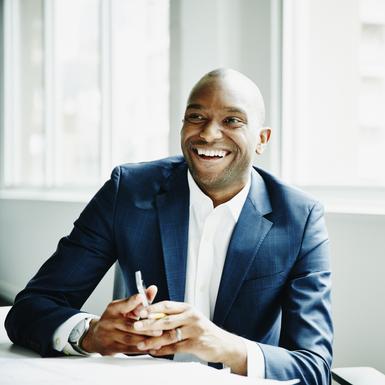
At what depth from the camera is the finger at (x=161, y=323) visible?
1.30 m

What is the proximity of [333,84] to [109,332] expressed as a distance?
1.73m

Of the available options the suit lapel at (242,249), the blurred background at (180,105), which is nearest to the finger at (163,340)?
the suit lapel at (242,249)

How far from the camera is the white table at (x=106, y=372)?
1111mm

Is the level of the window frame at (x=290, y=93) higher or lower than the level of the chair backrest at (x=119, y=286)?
higher

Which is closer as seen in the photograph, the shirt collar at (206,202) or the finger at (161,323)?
the finger at (161,323)

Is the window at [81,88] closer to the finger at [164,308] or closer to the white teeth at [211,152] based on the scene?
the white teeth at [211,152]

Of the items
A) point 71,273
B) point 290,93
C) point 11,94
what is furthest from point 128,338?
point 11,94

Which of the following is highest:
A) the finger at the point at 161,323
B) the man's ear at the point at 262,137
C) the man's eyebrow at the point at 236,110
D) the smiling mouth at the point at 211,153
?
the man's eyebrow at the point at 236,110

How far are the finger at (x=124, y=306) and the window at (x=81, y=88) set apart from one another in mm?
2846

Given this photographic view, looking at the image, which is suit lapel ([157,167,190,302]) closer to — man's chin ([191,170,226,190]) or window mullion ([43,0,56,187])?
man's chin ([191,170,226,190])

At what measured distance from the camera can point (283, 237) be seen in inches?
66.2

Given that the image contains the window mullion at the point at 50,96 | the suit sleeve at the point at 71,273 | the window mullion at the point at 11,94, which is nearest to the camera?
the suit sleeve at the point at 71,273

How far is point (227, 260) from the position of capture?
1673mm

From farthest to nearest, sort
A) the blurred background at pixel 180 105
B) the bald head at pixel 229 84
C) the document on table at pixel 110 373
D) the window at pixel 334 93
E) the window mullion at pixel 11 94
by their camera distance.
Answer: the window mullion at pixel 11 94
the window at pixel 334 93
the blurred background at pixel 180 105
the bald head at pixel 229 84
the document on table at pixel 110 373
